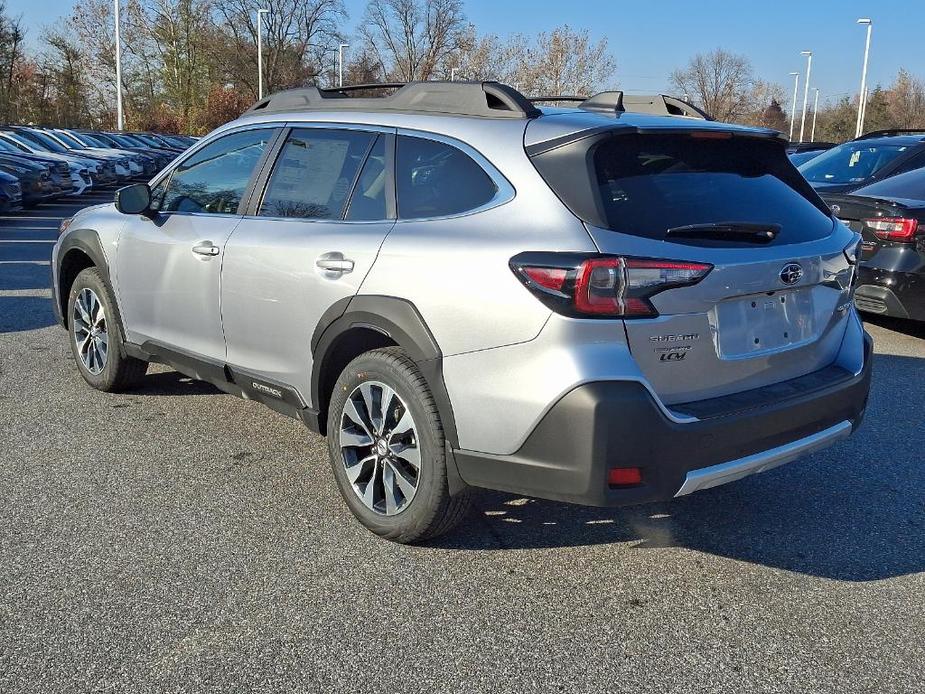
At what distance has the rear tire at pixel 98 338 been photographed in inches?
209

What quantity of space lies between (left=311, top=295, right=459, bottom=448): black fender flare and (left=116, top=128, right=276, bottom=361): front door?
893 millimetres

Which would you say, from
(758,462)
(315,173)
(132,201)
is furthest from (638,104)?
(132,201)

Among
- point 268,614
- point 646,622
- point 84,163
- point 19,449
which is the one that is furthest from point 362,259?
point 84,163

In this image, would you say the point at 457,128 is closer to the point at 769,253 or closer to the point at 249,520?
the point at 769,253

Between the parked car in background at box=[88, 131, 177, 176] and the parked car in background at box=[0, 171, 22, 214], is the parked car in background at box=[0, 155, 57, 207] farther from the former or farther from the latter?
the parked car in background at box=[88, 131, 177, 176]

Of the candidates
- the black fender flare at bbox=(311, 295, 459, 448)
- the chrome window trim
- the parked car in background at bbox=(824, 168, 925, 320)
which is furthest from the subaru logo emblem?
the parked car in background at bbox=(824, 168, 925, 320)

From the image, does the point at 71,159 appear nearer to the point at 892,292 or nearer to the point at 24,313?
the point at 24,313

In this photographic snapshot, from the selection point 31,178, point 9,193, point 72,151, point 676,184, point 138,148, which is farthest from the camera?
point 138,148

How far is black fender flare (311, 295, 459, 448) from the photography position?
321 cm

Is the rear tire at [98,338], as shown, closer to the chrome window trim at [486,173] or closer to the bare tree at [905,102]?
the chrome window trim at [486,173]

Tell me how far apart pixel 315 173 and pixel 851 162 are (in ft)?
25.5

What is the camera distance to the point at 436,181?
3.47 meters

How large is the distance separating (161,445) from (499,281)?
249 cm

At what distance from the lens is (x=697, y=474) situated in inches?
119
